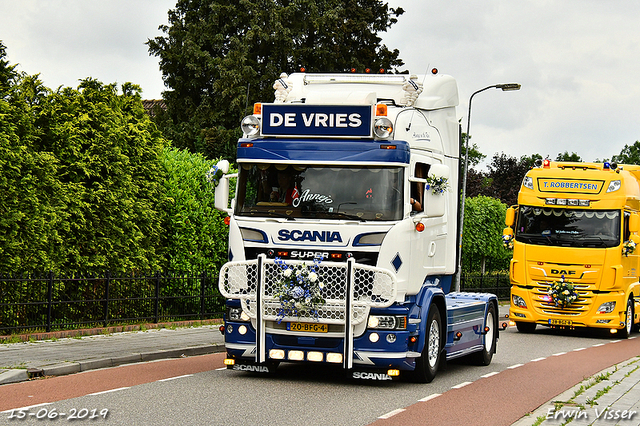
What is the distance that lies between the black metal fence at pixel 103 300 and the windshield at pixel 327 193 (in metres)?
5.54

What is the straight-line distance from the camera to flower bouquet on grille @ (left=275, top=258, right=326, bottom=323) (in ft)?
35.8

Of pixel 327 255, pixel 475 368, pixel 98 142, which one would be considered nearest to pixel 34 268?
pixel 98 142

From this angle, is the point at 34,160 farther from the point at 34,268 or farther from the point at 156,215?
the point at 156,215

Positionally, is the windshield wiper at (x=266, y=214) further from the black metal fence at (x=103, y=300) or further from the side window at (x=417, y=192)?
the black metal fence at (x=103, y=300)

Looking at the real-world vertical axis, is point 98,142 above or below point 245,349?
above

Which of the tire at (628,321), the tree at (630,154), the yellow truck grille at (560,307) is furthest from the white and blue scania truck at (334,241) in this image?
the tree at (630,154)

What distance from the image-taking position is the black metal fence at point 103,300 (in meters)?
15.0

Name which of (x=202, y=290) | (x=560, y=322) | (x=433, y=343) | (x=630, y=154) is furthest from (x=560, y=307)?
(x=630, y=154)

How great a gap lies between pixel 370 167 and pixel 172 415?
13.8 ft

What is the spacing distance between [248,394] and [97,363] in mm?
3084

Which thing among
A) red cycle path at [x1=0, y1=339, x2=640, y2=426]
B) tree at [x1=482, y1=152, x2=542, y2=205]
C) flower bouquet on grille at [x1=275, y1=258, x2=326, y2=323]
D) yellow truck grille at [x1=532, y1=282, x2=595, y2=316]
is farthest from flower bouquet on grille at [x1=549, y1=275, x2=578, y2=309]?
tree at [x1=482, y1=152, x2=542, y2=205]

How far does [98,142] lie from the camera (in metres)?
17.5

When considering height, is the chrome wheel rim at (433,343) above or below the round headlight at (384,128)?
below

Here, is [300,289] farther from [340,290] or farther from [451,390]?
[451,390]
